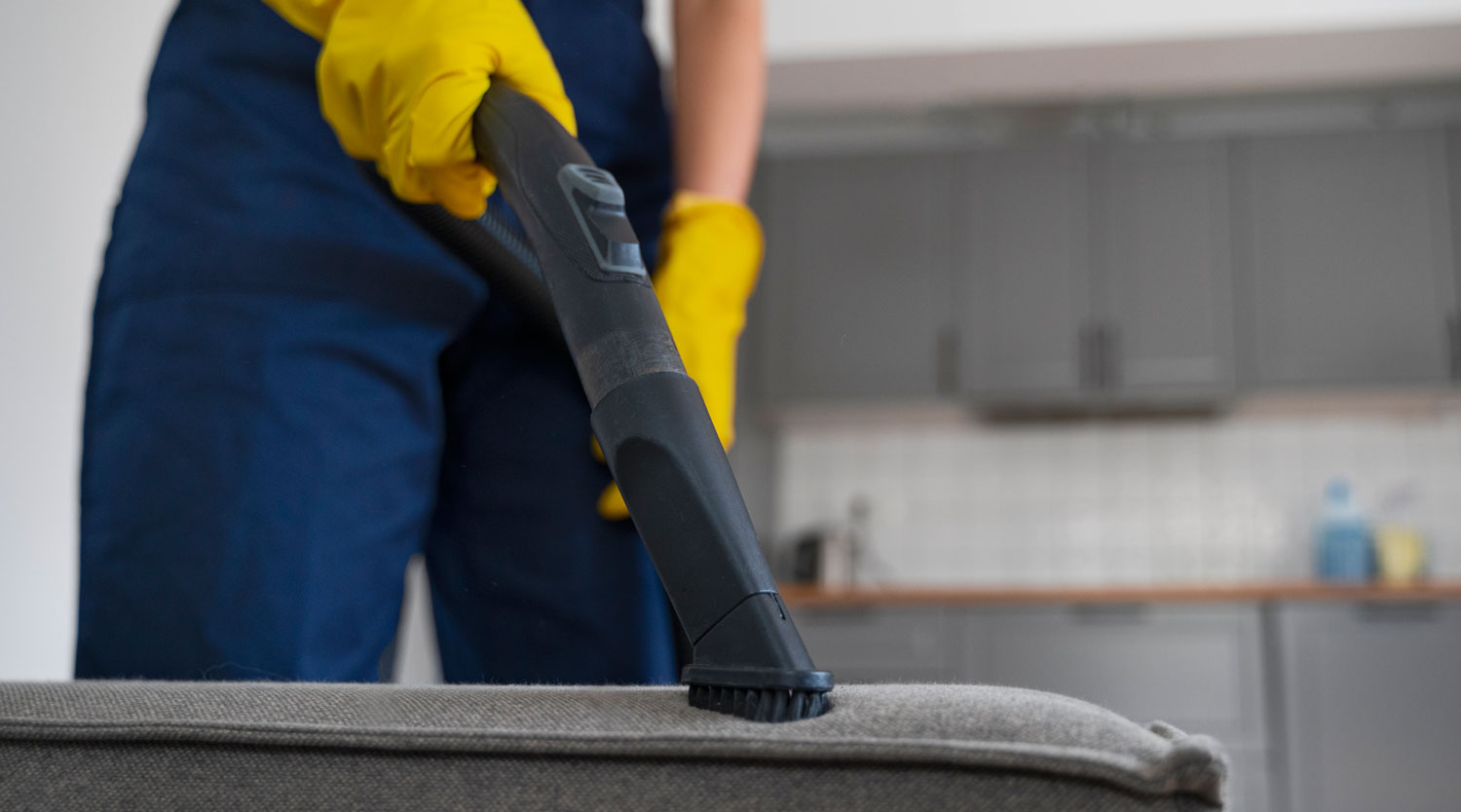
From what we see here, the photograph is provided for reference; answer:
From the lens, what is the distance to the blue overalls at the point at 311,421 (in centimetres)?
65

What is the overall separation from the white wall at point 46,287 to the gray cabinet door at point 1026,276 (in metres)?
2.46

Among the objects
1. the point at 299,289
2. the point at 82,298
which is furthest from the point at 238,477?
the point at 82,298

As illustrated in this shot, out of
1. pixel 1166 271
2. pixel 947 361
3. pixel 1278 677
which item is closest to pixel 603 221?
pixel 1278 677

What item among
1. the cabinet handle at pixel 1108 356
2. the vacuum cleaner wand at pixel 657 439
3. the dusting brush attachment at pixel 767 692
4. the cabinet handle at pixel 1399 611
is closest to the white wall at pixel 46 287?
the vacuum cleaner wand at pixel 657 439

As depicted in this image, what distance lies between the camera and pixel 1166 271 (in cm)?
337

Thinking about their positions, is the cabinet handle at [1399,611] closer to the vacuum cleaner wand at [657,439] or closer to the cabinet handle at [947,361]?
the cabinet handle at [947,361]


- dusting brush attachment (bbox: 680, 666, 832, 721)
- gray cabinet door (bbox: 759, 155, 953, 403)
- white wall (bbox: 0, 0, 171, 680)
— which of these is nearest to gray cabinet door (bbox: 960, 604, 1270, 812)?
gray cabinet door (bbox: 759, 155, 953, 403)

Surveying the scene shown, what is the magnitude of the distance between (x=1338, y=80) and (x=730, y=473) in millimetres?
3552

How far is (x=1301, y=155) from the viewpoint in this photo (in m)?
3.33

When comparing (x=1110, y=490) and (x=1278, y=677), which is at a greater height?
(x=1110, y=490)

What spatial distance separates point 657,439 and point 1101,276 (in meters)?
3.19

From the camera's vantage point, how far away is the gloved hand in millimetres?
587

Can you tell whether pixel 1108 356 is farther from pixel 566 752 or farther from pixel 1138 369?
pixel 566 752

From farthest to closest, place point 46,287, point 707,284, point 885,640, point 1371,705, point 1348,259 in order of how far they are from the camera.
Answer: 1. point 1348,259
2. point 885,640
3. point 1371,705
4. point 46,287
5. point 707,284
